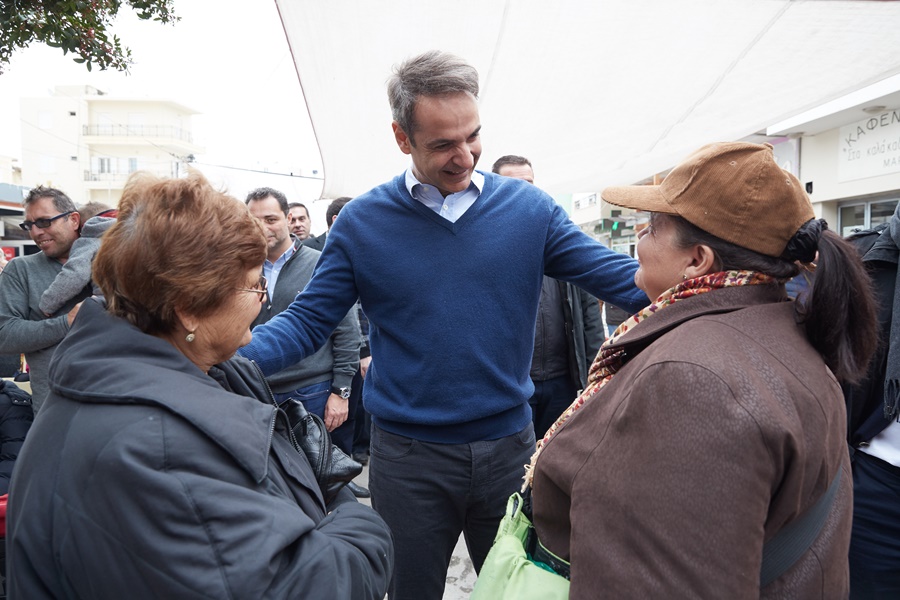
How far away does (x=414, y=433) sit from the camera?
209cm

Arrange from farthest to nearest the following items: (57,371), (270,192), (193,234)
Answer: (270,192), (193,234), (57,371)

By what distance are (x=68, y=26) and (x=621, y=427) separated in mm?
3814

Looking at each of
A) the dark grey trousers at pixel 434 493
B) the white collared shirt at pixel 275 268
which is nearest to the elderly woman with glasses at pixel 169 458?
the dark grey trousers at pixel 434 493

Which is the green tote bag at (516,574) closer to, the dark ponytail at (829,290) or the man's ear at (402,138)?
the dark ponytail at (829,290)

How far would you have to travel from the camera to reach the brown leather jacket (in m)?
0.96

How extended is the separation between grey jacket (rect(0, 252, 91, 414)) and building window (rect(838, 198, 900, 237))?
11571 mm

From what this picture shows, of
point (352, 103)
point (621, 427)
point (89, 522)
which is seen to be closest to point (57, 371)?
point (89, 522)

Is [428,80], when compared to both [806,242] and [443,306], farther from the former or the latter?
[806,242]

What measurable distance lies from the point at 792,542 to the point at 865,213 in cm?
1291

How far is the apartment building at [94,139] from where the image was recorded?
5247 centimetres

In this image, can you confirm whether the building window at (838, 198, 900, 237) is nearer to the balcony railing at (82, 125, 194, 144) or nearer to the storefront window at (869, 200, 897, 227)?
the storefront window at (869, 200, 897, 227)

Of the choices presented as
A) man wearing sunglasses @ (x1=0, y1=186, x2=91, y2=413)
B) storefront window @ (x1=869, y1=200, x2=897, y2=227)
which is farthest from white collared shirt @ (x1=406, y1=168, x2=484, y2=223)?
storefront window @ (x1=869, y1=200, x2=897, y2=227)

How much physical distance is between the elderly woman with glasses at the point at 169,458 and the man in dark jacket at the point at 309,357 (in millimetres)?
2426

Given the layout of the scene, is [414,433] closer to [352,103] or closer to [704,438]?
[704,438]
